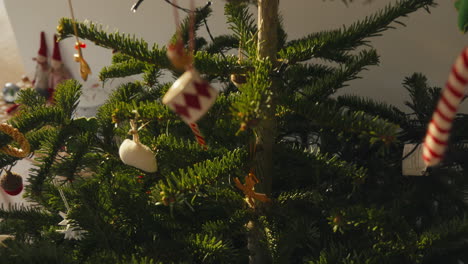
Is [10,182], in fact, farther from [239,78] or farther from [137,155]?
[239,78]

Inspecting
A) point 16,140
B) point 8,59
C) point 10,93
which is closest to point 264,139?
point 16,140

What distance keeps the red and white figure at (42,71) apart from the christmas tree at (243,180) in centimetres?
81

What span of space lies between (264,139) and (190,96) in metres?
0.14

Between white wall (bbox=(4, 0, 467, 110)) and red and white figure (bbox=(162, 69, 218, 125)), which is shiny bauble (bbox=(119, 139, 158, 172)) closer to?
red and white figure (bbox=(162, 69, 218, 125))

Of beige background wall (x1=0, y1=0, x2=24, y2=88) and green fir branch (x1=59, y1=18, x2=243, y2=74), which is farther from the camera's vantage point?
beige background wall (x1=0, y1=0, x2=24, y2=88)

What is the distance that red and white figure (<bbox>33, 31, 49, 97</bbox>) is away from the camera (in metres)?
1.29

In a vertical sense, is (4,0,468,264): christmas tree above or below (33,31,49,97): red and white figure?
below

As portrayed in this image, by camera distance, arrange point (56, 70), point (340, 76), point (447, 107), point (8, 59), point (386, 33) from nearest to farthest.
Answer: point (447, 107) → point (340, 76) → point (386, 33) → point (56, 70) → point (8, 59)

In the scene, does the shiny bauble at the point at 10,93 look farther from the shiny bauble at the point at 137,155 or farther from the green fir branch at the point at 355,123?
the green fir branch at the point at 355,123

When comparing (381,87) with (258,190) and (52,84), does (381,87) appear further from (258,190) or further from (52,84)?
(52,84)

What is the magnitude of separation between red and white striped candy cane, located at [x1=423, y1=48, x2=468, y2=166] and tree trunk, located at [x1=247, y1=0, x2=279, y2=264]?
0.15 m

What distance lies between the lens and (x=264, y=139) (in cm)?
44

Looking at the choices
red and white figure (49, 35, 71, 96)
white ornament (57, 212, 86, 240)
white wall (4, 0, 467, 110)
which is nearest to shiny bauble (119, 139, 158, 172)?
white ornament (57, 212, 86, 240)

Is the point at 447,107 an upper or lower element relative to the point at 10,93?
lower
